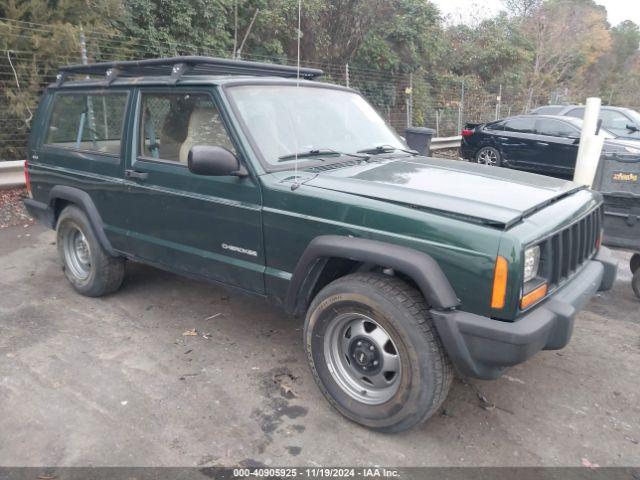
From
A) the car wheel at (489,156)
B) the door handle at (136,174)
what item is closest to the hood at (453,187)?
the door handle at (136,174)

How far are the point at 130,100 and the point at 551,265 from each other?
325cm

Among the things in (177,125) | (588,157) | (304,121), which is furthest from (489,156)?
(177,125)

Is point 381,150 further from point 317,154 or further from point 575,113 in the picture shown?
point 575,113

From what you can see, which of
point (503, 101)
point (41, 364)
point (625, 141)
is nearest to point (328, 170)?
point (41, 364)

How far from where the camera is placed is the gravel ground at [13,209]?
7200mm

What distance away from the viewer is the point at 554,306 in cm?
266

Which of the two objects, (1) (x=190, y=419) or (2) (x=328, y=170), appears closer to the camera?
(1) (x=190, y=419)

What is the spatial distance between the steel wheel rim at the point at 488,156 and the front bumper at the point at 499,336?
937cm

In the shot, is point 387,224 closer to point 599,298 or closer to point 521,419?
point 521,419

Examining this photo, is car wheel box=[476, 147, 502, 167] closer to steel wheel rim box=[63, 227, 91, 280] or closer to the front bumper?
steel wheel rim box=[63, 227, 91, 280]

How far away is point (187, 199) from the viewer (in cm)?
357

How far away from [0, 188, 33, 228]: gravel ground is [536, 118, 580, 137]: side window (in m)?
9.67

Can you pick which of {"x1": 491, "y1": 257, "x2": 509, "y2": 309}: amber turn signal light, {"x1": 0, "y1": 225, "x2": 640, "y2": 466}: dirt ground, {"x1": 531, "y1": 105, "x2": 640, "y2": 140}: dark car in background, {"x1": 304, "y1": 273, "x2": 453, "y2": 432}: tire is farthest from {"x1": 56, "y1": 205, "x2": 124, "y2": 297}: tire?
{"x1": 531, "y1": 105, "x2": 640, "y2": 140}: dark car in background

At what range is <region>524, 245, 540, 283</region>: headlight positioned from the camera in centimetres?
252
